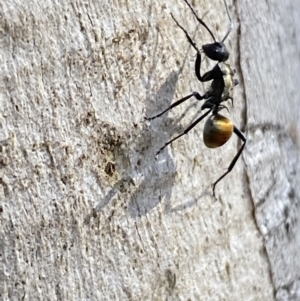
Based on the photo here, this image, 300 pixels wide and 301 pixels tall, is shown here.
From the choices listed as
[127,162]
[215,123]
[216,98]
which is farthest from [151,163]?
[216,98]

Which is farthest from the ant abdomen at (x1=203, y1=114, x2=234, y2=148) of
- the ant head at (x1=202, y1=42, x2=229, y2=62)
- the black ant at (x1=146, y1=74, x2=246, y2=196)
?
the ant head at (x1=202, y1=42, x2=229, y2=62)

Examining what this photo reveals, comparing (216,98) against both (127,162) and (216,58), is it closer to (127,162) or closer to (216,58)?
(216,58)

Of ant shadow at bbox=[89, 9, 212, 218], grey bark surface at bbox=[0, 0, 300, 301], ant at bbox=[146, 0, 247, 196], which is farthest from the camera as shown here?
ant at bbox=[146, 0, 247, 196]

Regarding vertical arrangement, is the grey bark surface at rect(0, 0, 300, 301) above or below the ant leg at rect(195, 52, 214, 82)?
below

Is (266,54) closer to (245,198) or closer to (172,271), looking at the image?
(245,198)

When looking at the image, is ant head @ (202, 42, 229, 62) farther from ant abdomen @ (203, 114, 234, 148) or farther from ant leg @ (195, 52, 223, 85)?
ant abdomen @ (203, 114, 234, 148)

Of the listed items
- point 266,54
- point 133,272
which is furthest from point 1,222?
point 266,54
